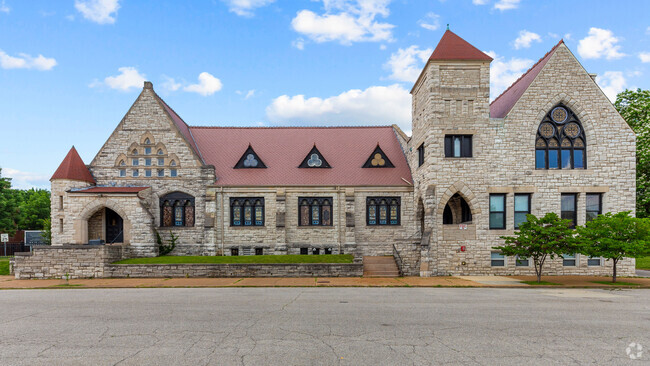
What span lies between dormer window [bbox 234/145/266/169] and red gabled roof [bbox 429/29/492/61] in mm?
14002

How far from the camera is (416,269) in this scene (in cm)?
2181

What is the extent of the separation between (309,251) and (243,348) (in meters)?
18.9

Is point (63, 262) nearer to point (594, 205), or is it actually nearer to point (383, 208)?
point (383, 208)

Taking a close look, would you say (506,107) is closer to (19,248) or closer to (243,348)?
(243,348)

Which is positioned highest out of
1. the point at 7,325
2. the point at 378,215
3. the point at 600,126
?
the point at 600,126

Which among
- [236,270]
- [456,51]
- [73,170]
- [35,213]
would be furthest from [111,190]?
[35,213]

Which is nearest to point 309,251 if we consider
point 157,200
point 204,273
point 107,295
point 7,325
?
point 204,273

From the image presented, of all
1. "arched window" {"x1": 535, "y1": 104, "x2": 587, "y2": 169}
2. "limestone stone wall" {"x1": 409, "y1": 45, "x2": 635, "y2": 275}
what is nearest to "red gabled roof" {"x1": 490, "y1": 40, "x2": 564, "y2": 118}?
"limestone stone wall" {"x1": 409, "y1": 45, "x2": 635, "y2": 275}

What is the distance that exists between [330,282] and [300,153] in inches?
519

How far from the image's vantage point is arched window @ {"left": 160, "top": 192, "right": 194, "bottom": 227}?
26547 mm

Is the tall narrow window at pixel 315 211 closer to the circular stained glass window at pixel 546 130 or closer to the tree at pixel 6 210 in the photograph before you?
the circular stained glass window at pixel 546 130

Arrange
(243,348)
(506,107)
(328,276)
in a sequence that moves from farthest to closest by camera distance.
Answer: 1. (506,107)
2. (328,276)
3. (243,348)

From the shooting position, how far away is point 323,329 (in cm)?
941

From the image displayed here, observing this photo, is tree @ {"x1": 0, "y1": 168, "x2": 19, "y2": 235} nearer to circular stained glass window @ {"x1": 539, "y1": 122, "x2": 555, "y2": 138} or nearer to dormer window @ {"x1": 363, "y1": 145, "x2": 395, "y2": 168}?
dormer window @ {"x1": 363, "y1": 145, "x2": 395, "y2": 168}
